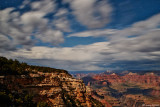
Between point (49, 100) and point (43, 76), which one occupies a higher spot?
point (43, 76)

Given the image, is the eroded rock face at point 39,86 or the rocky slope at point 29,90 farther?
the eroded rock face at point 39,86

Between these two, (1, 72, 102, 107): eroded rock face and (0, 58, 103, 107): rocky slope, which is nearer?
(0, 58, 103, 107): rocky slope

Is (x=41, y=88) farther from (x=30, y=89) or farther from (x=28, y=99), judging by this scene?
(x=28, y=99)

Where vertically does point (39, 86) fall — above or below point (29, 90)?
above

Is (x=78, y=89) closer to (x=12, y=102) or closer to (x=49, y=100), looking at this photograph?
(x=49, y=100)

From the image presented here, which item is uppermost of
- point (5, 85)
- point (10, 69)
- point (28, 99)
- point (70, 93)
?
point (10, 69)

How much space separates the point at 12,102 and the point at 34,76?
1016 cm

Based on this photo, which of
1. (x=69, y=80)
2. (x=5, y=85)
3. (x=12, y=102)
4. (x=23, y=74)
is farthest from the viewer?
(x=69, y=80)

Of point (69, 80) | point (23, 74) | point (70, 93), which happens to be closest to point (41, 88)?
point (23, 74)

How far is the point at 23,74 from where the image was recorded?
3256 centimetres

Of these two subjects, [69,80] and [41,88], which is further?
[69,80]

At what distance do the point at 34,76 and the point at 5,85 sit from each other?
28.1 ft

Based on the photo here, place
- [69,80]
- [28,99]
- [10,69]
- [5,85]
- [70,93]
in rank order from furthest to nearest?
1. [69,80]
2. [70,93]
3. [10,69]
4. [28,99]
5. [5,85]

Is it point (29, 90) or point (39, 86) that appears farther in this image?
point (39, 86)
